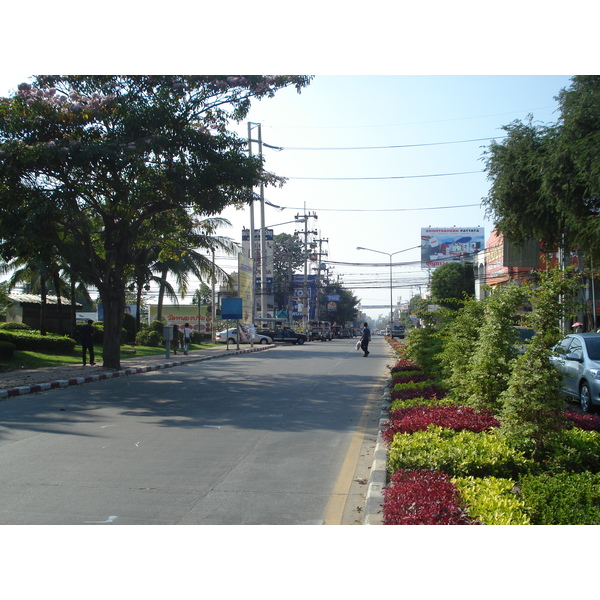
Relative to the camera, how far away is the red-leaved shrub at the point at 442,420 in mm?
7551

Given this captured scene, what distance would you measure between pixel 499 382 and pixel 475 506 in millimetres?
4138

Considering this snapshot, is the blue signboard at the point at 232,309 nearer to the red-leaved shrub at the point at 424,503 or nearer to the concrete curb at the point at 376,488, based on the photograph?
the concrete curb at the point at 376,488

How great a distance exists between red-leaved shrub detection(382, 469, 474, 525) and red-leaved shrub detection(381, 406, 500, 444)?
224 centimetres

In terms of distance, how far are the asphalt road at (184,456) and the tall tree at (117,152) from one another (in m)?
5.92

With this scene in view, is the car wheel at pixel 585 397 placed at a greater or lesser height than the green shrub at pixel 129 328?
lesser

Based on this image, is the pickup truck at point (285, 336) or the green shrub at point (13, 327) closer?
the green shrub at point (13, 327)

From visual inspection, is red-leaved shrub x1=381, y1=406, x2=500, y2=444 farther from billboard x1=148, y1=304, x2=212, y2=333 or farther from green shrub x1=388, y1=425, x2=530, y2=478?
billboard x1=148, y1=304, x2=212, y2=333

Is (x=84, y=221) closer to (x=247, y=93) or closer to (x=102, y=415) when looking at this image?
(x=247, y=93)

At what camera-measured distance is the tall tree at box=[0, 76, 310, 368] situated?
53.9 ft

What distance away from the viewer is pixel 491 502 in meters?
4.58

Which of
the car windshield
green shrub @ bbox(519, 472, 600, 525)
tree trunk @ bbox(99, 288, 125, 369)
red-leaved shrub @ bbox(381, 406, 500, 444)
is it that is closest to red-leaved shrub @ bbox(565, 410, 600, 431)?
red-leaved shrub @ bbox(381, 406, 500, 444)

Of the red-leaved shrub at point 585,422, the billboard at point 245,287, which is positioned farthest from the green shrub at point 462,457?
the billboard at point 245,287

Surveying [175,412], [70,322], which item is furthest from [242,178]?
[70,322]

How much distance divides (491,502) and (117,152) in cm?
1448
